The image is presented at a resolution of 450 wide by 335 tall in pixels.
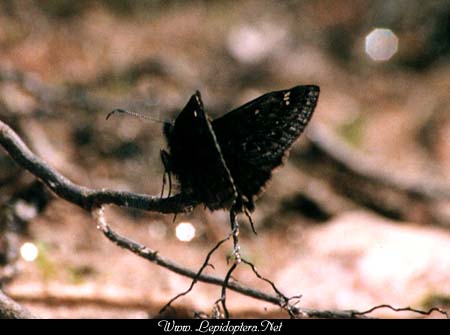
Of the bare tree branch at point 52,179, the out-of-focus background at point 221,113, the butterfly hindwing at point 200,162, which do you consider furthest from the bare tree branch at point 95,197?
the out-of-focus background at point 221,113

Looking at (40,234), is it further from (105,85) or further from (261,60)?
(261,60)

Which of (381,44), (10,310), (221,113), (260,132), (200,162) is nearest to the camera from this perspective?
(10,310)

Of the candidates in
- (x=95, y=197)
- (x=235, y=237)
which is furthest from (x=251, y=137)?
(x=95, y=197)

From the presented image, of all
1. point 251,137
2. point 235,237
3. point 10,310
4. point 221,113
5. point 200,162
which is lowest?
point 10,310

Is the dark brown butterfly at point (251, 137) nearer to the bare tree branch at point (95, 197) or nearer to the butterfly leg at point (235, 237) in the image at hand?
the butterfly leg at point (235, 237)

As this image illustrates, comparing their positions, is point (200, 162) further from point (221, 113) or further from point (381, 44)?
point (381, 44)

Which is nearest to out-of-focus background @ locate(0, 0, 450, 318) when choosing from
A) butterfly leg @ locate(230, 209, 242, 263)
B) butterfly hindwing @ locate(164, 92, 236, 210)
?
butterfly leg @ locate(230, 209, 242, 263)
